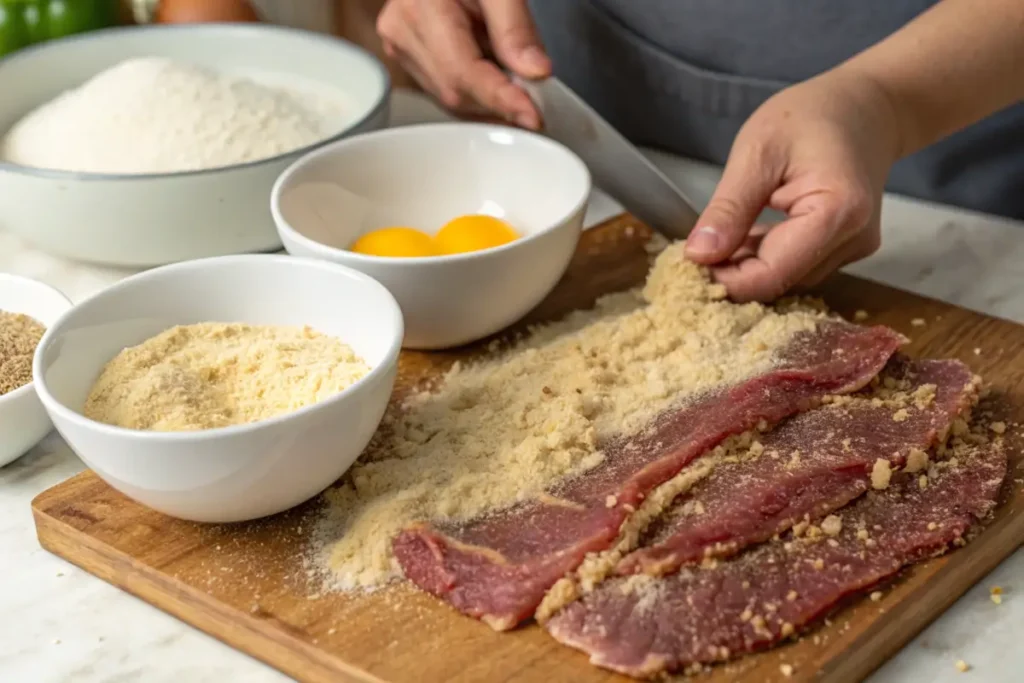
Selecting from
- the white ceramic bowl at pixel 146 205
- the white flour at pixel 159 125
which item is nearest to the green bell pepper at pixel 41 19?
the white ceramic bowl at pixel 146 205

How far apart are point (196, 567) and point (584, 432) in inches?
18.4

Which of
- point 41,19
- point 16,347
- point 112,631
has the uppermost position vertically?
point 41,19

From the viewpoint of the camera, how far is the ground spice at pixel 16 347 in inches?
61.4

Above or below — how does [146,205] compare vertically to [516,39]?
below

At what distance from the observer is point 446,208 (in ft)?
6.60

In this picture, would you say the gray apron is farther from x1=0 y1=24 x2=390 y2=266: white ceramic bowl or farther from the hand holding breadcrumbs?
x1=0 y1=24 x2=390 y2=266: white ceramic bowl

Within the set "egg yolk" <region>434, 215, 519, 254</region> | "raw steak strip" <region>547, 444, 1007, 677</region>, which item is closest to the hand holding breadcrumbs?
"egg yolk" <region>434, 215, 519, 254</region>

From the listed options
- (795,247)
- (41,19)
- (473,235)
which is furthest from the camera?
(41,19)

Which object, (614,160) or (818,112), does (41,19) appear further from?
(818,112)

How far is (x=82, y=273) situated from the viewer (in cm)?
211

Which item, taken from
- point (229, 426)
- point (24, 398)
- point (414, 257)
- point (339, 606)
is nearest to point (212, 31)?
point (414, 257)

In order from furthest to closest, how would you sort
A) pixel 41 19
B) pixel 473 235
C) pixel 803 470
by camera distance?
pixel 41 19
pixel 473 235
pixel 803 470

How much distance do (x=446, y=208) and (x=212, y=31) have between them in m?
0.76

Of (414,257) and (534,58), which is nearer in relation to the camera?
(414,257)
